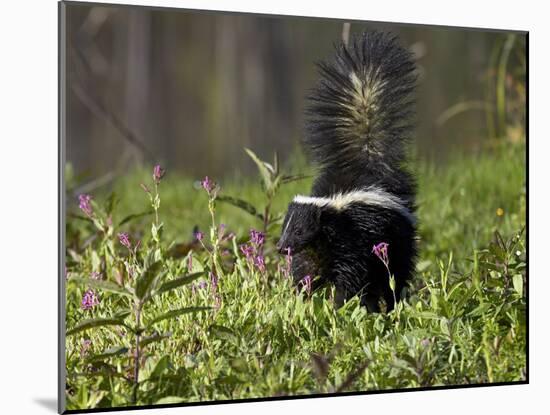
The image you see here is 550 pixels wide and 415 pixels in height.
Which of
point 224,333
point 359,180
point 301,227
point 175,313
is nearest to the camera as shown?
point 175,313

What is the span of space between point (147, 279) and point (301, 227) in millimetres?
1075

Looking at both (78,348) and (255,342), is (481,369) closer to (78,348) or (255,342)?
(255,342)

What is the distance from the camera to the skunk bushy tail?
526 centimetres

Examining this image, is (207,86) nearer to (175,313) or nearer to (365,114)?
(365,114)

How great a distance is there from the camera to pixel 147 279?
4285 millimetres

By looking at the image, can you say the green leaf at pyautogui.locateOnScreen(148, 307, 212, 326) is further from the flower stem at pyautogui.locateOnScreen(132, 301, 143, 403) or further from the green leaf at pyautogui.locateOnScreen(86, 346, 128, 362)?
the green leaf at pyautogui.locateOnScreen(86, 346, 128, 362)

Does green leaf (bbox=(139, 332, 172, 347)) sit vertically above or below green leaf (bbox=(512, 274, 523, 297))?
below

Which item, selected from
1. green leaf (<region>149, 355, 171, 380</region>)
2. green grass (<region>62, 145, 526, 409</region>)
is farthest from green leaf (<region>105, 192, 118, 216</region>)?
green leaf (<region>149, 355, 171, 380</region>)

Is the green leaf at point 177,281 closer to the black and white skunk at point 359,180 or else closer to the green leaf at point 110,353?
the green leaf at point 110,353

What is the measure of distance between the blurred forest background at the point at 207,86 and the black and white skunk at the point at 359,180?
3.33m

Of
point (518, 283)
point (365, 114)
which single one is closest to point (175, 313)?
point (365, 114)

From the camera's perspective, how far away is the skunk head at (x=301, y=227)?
5129 mm

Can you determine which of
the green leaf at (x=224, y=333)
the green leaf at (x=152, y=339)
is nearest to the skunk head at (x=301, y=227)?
the green leaf at (x=224, y=333)

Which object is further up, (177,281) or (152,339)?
(177,281)
